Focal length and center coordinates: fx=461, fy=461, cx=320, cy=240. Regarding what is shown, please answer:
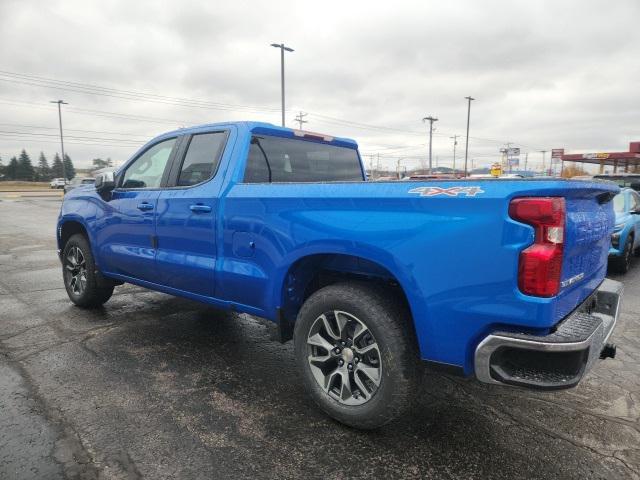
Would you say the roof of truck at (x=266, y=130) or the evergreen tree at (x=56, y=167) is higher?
the evergreen tree at (x=56, y=167)

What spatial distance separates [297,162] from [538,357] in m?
2.62

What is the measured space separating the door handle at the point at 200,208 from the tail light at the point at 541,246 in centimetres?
224

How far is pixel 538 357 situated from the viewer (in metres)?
2.18

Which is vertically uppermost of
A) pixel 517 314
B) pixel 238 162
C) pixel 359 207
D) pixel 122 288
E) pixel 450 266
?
→ pixel 238 162

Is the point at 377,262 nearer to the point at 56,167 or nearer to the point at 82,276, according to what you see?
the point at 82,276

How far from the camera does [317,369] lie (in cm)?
292

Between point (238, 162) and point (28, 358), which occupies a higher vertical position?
point (238, 162)

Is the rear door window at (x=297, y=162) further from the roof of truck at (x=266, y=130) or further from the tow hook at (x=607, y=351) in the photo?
the tow hook at (x=607, y=351)

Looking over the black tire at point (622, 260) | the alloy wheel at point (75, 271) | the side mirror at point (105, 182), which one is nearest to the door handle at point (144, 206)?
the side mirror at point (105, 182)

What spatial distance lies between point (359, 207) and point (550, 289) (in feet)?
3.47

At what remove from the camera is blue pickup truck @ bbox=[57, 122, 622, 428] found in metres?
2.14

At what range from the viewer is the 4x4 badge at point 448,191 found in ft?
7.26

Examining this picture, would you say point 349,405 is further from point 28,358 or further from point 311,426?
point 28,358

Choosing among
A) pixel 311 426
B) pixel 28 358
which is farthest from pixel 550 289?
pixel 28 358
